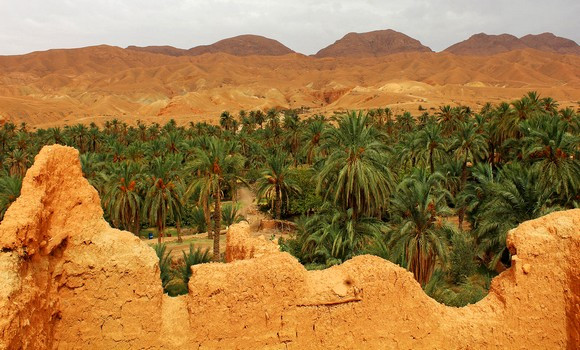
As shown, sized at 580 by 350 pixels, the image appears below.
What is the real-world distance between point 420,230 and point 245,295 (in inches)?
439

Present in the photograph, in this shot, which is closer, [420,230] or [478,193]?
[420,230]

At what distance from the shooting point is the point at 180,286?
18.6m

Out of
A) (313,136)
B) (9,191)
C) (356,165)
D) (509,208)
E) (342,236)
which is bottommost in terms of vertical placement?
(342,236)

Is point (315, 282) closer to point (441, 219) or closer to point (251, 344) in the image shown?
point (251, 344)

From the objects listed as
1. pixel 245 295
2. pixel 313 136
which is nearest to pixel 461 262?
pixel 245 295

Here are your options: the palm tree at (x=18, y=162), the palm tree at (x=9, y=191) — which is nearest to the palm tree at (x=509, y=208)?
the palm tree at (x=9, y=191)

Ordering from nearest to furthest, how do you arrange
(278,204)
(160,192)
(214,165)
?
(214,165) < (160,192) < (278,204)

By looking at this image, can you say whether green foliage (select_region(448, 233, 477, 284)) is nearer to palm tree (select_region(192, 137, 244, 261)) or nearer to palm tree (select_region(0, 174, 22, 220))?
palm tree (select_region(192, 137, 244, 261))

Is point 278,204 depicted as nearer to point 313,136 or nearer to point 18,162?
point 313,136

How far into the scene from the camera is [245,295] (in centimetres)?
884

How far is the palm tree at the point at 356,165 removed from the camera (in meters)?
19.2

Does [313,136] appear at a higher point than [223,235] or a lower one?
higher

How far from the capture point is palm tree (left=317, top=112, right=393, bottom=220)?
63.2ft

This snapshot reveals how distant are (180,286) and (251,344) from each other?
10.5 m
